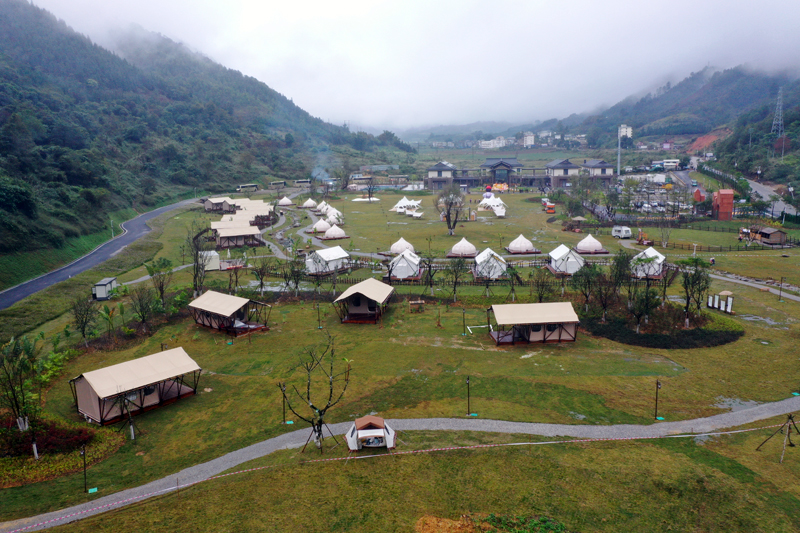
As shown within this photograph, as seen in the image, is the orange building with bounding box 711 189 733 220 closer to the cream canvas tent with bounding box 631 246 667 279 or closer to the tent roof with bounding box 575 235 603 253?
the tent roof with bounding box 575 235 603 253

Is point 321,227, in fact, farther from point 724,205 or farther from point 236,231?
point 724,205

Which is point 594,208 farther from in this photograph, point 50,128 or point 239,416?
point 50,128

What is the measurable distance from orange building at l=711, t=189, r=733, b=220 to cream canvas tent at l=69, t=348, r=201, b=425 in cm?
7057

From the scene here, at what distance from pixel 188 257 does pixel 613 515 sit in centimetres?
4841

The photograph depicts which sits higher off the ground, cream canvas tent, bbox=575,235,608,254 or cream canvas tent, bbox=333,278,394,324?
cream canvas tent, bbox=575,235,608,254

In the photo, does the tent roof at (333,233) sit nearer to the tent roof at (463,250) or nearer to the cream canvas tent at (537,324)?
the tent roof at (463,250)

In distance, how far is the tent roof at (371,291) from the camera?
1256 inches

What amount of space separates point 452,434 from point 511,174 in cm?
10970

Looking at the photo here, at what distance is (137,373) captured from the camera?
21188 mm

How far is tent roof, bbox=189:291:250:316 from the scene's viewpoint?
98.6ft

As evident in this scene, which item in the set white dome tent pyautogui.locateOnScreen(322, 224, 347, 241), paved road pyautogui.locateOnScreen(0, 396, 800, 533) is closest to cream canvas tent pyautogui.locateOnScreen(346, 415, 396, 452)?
paved road pyautogui.locateOnScreen(0, 396, 800, 533)

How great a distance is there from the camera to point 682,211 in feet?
241

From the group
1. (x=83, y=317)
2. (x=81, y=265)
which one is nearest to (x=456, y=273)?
(x=83, y=317)

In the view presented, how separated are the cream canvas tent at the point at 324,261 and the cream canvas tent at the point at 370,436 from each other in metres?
27.4
